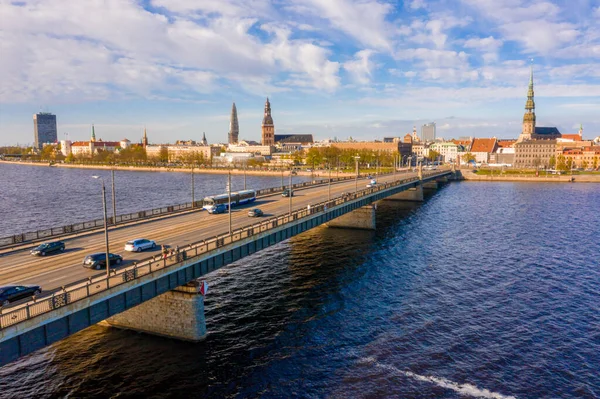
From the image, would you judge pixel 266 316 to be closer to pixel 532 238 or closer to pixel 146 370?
pixel 146 370

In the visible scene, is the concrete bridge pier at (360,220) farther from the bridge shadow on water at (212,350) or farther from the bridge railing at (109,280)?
the bridge railing at (109,280)

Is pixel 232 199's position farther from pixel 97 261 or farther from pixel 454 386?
pixel 454 386

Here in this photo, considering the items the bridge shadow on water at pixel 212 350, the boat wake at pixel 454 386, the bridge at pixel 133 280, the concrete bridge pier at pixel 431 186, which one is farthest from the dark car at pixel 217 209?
the concrete bridge pier at pixel 431 186

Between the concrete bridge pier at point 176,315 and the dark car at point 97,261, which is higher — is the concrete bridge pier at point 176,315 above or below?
below

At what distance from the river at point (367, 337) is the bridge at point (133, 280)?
250cm

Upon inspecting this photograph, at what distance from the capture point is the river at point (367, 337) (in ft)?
103

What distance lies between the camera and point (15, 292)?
2666 cm

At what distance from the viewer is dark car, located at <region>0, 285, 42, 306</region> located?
2606 centimetres

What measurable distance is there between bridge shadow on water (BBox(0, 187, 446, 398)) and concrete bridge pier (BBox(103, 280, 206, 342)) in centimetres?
75

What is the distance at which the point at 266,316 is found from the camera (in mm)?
42594

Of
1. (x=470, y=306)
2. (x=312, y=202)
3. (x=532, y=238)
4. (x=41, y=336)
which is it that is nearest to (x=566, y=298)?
(x=470, y=306)

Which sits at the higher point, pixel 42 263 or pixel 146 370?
pixel 42 263

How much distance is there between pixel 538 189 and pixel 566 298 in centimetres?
13433

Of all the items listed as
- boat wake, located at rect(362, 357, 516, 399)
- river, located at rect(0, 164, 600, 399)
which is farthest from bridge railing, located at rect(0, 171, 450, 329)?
boat wake, located at rect(362, 357, 516, 399)
